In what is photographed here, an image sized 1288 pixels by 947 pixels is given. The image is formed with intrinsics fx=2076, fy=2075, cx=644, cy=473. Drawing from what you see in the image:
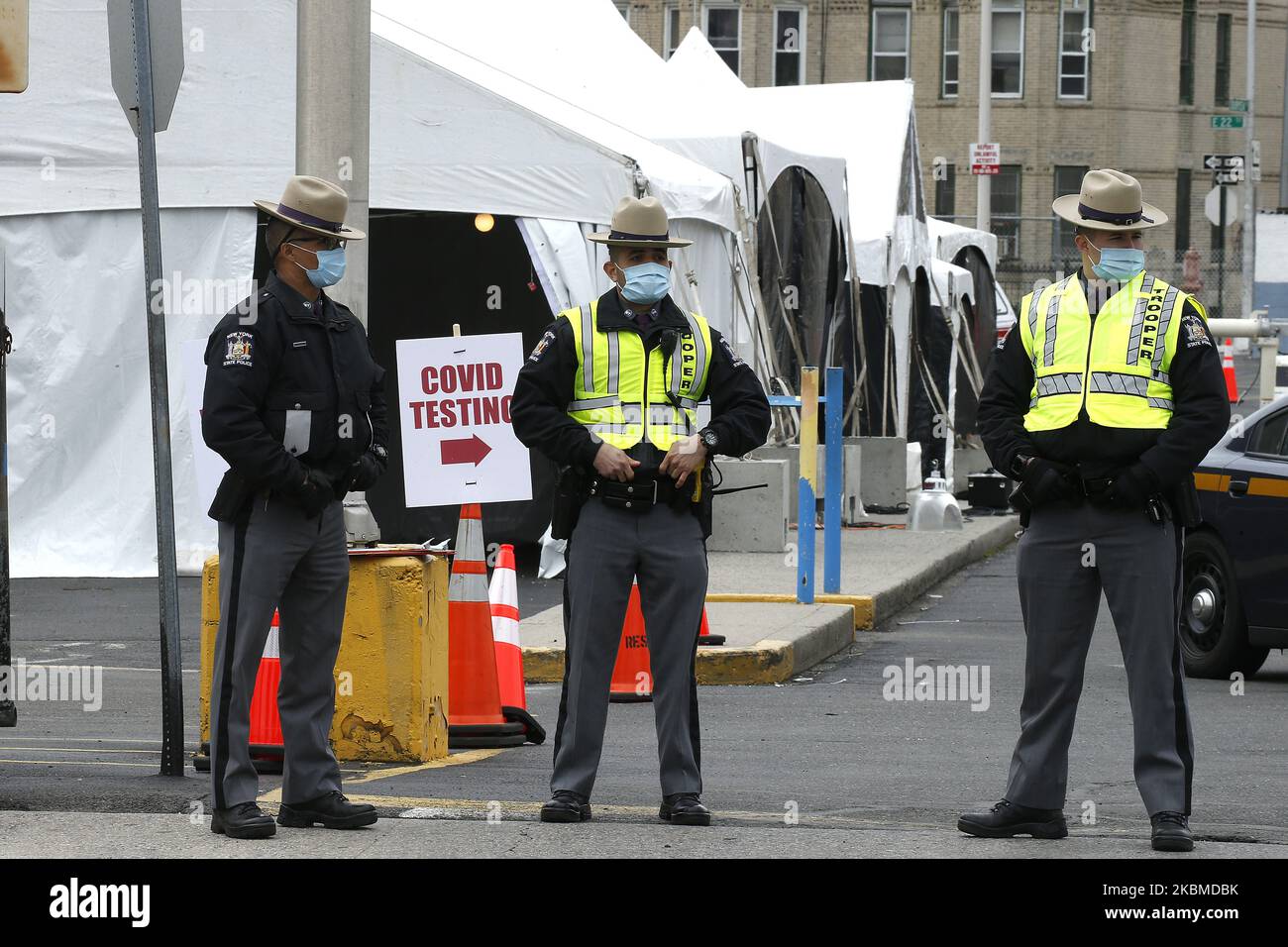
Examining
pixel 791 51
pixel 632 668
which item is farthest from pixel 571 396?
pixel 791 51

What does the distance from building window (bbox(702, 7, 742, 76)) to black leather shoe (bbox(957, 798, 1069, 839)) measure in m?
46.9

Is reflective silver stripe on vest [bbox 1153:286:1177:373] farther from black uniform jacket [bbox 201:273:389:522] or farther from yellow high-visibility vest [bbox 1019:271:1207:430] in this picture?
black uniform jacket [bbox 201:273:389:522]

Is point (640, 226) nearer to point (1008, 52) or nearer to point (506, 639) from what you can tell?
point (506, 639)

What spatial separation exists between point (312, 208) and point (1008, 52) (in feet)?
154

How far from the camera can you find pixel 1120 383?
6.20 metres

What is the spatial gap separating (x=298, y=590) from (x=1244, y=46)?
50539 millimetres

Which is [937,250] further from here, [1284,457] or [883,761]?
[883,761]

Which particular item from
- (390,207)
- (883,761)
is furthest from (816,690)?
(390,207)

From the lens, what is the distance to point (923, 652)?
1223 cm

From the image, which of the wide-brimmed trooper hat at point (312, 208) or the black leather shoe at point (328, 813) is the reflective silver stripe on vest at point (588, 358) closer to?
the wide-brimmed trooper hat at point (312, 208)

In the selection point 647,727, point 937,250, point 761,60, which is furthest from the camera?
point 761,60

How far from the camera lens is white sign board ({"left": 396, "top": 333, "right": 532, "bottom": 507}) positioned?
28.9 feet

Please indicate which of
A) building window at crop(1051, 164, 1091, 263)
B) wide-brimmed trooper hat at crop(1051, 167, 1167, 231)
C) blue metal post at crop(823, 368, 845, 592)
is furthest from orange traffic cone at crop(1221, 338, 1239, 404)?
wide-brimmed trooper hat at crop(1051, 167, 1167, 231)

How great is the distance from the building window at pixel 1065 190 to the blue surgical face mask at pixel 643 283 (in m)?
44.5
